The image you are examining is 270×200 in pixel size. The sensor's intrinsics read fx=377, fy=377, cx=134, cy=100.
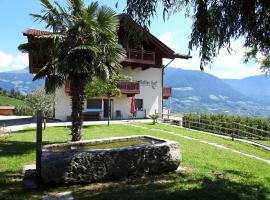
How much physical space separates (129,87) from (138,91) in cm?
114

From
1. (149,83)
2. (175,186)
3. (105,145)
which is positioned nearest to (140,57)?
(149,83)

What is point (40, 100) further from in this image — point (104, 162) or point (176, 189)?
point (176, 189)

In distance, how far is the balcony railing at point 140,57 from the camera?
37.4 m

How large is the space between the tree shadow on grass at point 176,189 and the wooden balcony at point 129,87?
1091 inches

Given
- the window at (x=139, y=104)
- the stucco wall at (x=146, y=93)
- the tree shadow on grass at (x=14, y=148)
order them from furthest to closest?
1. the window at (x=139, y=104)
2. the stucco wall at (x=146, y=93)
3. the tree shadow on grass at (x=14, y=148)

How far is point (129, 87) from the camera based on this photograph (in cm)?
3819

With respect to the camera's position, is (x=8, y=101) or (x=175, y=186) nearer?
(x=175, y=186)

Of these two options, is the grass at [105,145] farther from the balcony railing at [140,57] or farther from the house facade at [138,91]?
the balcony railing at [140,57]

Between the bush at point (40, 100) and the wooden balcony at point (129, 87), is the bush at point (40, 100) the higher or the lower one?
the lower one

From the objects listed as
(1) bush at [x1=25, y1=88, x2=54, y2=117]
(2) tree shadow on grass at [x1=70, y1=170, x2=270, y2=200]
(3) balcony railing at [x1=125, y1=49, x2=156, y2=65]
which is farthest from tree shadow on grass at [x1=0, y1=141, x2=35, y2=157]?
(3) balcony railing at [x1=125, y1=49, x2=156, y2=65]

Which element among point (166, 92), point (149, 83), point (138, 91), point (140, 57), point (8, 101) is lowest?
point (8, 101)

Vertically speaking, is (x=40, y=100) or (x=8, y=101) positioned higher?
(x=8, y=101)

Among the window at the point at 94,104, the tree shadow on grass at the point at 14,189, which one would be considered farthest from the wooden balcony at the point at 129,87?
the tree shadow on grass at the point at 14,189

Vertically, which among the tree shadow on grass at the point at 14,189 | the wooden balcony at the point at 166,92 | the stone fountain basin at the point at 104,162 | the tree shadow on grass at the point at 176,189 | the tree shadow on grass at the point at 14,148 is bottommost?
the tree shadow on grass at the point at 14,189
